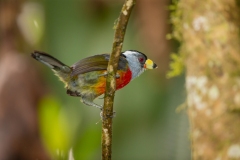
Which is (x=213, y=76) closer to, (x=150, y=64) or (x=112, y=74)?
(x=150, y=64)

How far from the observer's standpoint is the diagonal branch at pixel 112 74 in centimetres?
247

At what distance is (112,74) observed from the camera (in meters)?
2.59

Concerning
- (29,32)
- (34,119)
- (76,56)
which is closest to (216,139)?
(34,119)

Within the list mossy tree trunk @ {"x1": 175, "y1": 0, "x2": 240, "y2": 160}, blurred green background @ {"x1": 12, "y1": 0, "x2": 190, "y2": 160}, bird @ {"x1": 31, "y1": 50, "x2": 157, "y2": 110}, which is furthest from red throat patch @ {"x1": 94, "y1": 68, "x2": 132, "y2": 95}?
blurred green background @ {"x1": 12, "y1": 0, "x2": 190, "y2": 160}

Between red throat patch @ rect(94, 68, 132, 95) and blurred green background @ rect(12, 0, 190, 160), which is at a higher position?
blurred green background @ rect(12, 0, 190, 160)

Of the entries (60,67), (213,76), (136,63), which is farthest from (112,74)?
(213,76)

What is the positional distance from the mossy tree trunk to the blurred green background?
1556mm

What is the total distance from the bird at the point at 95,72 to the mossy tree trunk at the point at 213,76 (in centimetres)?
82

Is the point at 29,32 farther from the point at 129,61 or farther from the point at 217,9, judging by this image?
the point at 129,61

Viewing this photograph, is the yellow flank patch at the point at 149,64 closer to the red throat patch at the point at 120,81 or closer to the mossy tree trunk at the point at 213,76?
the red throat patch at the point at 120,81

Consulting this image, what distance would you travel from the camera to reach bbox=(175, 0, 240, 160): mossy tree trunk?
3637mm

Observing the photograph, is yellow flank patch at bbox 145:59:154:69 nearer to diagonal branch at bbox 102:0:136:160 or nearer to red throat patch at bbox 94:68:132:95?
red throat patch at bbox 94:68:132:95

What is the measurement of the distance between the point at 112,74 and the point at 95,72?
49cm

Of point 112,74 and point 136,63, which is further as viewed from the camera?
point 136,63
